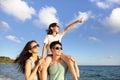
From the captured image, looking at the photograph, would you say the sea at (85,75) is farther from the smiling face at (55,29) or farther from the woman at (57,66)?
the woman at (57,66)

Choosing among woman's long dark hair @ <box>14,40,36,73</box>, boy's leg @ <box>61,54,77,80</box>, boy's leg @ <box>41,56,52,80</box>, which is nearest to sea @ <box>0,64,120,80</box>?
woman's long dark hair @ <box>14,40,36,73</box>

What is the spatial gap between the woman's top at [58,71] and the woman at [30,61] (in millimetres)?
219

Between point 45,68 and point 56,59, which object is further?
point 56,59

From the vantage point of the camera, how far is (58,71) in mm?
5500

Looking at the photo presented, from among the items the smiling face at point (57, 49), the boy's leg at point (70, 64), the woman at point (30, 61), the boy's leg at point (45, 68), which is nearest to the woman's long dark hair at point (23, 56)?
the woman at point (30, 61)

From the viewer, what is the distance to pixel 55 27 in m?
7.45

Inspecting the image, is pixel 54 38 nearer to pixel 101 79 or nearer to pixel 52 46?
pixel 52 46

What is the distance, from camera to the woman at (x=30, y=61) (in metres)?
5.47

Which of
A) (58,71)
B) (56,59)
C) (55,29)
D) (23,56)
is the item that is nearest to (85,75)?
(55,29)

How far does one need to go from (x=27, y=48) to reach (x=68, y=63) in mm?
860

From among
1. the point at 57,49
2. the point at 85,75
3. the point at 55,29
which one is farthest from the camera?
the point at 85,75

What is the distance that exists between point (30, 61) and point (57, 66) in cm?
49

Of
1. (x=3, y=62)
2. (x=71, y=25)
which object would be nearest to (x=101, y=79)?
(x=71, y=25)

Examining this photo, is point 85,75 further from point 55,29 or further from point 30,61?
point 30,61
